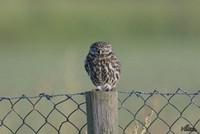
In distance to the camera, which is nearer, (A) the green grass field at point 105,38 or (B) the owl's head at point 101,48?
(B) the owl's head at point 101,48

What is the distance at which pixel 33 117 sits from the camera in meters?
7.93

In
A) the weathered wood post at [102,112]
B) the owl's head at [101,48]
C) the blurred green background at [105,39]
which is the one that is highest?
the blurred green background at [105,39]

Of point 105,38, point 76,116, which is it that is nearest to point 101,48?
point 76,116

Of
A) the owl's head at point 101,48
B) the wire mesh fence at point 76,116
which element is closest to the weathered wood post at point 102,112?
the wire mesh fence at point 76,116

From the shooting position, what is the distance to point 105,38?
20422mm

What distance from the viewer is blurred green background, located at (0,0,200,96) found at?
12187 mm

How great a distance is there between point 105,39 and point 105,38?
0.64 metres

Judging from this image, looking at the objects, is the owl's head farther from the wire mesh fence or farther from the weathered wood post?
the weathered wood post

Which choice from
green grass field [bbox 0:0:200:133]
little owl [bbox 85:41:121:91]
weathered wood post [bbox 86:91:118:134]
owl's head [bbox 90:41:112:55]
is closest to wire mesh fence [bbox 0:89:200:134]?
little owl [bbox 85:41:121:91]

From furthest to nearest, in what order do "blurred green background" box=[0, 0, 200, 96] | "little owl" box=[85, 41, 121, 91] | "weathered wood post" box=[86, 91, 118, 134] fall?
"blurred green background" box=[0, 0, 200, 96] < "little owl" box=[85, 41, 121, 91] < "weathered wood post" box=[86, 91, 118, 134]

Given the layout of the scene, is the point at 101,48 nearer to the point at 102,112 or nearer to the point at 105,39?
the point at 102,112

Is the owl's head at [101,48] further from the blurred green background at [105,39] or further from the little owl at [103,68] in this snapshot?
the blurred green background at [105,39]

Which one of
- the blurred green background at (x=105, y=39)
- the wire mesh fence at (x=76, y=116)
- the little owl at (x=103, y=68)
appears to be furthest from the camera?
the blurred green background at (x=105, y=39)

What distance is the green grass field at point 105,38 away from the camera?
1219cm
